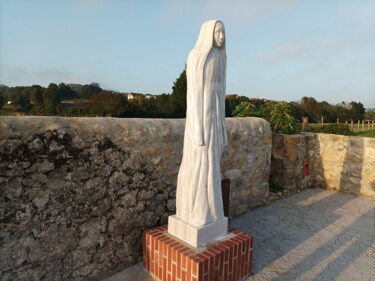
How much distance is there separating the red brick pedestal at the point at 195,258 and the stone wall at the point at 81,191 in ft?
1.12

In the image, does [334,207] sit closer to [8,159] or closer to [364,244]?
[364,244]

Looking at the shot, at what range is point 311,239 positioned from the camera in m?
3.60

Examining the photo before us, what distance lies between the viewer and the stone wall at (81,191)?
6.91 ft

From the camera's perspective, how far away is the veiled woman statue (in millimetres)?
2326

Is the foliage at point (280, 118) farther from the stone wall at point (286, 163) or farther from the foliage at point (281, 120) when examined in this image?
the stone wall at point (286, 163)

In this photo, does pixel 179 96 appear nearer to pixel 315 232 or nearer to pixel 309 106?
pixel 315 232

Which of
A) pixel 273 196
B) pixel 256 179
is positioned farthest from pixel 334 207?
pixel 256 179

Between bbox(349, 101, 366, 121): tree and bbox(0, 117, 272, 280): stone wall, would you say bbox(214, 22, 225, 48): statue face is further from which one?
bbox(349, 101, 366, 121): tree

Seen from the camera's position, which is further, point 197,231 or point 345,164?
point 345,164

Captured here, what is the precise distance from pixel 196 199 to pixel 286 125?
4.02 meters

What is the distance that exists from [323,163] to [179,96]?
9.48 meters

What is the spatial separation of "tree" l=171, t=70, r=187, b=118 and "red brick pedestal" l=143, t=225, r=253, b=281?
33.8 ft

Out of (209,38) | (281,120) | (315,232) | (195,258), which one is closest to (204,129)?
(209,38)

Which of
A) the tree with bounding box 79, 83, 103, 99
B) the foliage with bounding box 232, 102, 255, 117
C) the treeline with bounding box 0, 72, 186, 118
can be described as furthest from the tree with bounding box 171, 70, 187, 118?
the foliage with bounding box 232, 102, 255, 117
